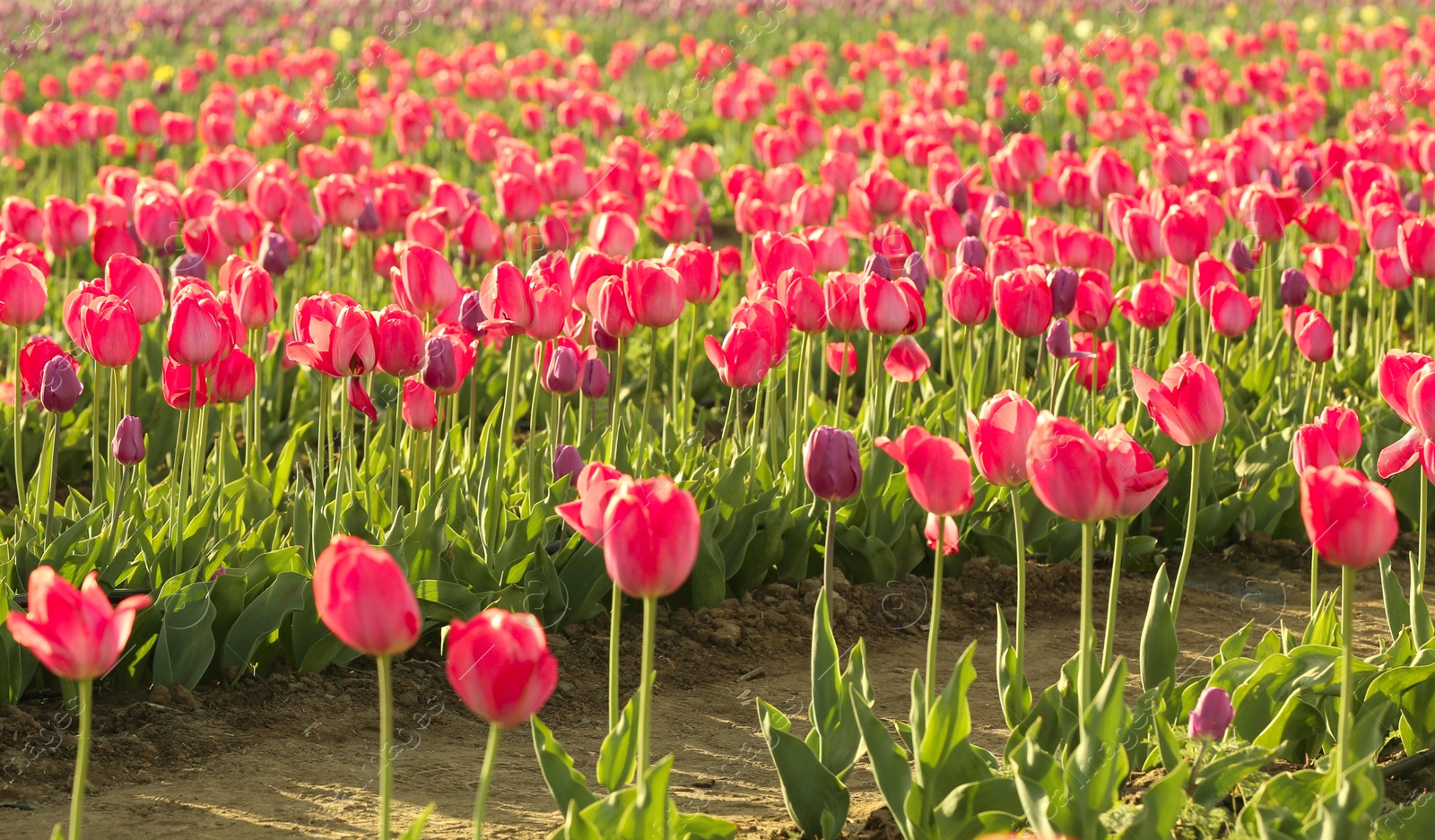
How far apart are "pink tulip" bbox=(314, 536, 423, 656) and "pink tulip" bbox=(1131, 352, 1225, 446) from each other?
1254 millimetres

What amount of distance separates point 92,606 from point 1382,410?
4136 millimetres

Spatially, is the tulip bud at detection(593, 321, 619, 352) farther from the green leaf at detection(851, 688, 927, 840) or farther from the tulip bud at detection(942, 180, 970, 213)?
the tulip bud at detection(942, 180, 970, 213)

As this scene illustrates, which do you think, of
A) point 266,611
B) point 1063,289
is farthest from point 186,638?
point 1063,289

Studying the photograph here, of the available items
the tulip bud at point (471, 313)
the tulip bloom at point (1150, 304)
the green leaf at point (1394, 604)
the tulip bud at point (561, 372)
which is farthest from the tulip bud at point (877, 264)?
the green leaf at point (1394, 604)

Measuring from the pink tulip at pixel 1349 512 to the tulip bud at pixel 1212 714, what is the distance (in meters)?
0.36

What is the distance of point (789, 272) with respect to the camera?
3781 mm

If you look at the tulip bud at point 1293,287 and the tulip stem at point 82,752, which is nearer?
the tulip stem at point 82,752

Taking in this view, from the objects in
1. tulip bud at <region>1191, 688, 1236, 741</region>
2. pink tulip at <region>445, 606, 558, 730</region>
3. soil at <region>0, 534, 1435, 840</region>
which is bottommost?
soil at <region>0, 534, 1435, 840</region>

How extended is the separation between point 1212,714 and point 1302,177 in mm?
4410

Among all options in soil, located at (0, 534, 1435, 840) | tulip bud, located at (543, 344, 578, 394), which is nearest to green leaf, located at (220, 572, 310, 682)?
soil, located at (0, 534, 1435, 840)

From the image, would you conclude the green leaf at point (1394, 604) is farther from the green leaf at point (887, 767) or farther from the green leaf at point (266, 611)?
the green leaf at point (266, 611)

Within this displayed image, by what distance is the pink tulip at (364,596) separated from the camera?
1780 millimetres

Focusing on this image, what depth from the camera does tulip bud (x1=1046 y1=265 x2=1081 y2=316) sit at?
4148 mm

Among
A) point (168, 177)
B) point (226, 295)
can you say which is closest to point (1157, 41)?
point (168, 177)
